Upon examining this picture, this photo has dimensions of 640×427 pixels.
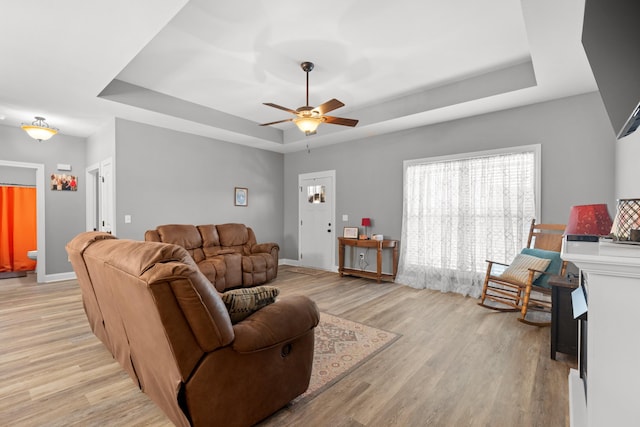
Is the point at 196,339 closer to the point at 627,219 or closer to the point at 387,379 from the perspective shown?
the point at 387,379

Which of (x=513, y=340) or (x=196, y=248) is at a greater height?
(x=196, y=248)

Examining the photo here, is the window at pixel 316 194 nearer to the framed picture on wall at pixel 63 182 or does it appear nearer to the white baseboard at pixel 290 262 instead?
the white baseboard at pixel 290 262

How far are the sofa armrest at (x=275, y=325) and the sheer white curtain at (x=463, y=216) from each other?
3389mm

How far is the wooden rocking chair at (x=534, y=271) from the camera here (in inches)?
128

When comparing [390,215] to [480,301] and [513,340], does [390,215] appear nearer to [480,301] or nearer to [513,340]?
[480,301]

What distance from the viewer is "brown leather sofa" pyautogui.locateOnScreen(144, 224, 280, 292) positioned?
4.53m

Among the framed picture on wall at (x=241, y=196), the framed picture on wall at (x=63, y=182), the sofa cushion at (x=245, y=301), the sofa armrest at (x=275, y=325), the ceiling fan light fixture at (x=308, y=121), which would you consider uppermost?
the ceiling fan light fixture at (x=308, y=121)

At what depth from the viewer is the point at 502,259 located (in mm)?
4094

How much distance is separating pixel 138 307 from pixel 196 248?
3682 millimetres

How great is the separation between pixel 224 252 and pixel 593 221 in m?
4.63

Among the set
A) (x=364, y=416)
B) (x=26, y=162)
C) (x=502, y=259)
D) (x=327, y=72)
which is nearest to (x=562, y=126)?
(x=502, y=259)

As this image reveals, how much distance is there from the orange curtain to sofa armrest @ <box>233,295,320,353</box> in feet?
24.5

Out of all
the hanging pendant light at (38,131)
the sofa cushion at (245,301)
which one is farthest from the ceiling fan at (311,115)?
the hanging pendant light at (38,131)

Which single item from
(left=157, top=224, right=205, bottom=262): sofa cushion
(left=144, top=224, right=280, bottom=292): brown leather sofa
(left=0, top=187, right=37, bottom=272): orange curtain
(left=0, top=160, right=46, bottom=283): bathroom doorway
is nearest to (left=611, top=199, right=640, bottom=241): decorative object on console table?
(left=144, top=224, right=280, bottom=292): brown leather sofa
